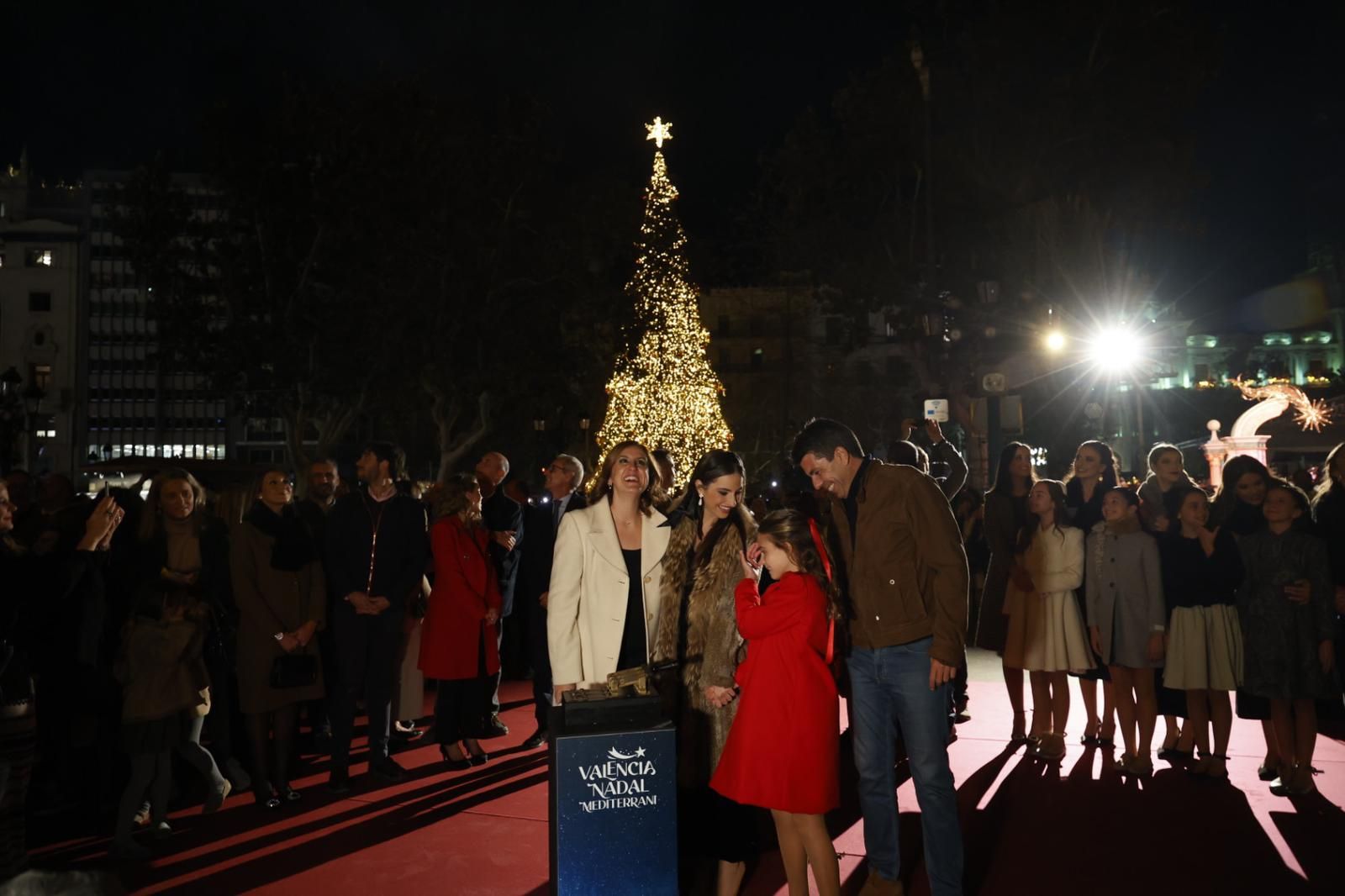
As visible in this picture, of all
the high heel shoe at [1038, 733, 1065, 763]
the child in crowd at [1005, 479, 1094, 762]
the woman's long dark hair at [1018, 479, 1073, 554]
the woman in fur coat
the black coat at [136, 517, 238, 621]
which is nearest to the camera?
the woman in fur coat

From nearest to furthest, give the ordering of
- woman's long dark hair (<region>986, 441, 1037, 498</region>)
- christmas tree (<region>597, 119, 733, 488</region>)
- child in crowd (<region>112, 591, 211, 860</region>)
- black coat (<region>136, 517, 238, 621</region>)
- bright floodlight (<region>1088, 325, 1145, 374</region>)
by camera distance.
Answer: child in crowd (<region>112, 591, 211, 860</region>) < black coat (<region>136, 517, 238, 621</region>) < woman's long dark hair (<region>986, 441, 1037, 498</region>) < bright floodlight (<region>1088, 325, 1145, 374</region>) < christmas tree (<region>597, 119, 733, 488</region>)

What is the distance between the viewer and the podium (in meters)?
4.12

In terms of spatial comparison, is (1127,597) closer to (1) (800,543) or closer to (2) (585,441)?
(1) (800,543)

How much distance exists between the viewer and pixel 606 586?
17.1ft

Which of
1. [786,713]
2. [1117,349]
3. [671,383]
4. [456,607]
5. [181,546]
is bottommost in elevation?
[786,713]

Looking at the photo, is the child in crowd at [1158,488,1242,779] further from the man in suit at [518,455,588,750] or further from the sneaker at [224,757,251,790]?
the sneaker at [224,757,251,790]

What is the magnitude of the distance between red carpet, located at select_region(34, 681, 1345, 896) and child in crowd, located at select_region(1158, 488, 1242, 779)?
349 mm

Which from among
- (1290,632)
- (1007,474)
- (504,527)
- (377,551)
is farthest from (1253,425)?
(377,551)

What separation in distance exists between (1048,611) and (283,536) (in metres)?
5.12

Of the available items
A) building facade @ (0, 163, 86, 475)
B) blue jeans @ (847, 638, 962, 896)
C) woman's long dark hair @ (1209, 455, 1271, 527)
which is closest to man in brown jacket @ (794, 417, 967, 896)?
blue jeans @ (847, 638, 962, 896)

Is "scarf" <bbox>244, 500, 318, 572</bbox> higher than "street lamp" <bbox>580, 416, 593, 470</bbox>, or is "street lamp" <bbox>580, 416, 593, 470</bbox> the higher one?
Result: "street lamp" <bbox>580, 416, 593, 470</bbox>

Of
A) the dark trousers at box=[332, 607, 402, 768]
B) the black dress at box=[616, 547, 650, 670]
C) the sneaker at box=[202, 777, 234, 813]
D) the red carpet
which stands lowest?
the red carpet

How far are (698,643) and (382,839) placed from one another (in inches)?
89.3

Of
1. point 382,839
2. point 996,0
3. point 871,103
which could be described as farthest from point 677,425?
point 382,839
